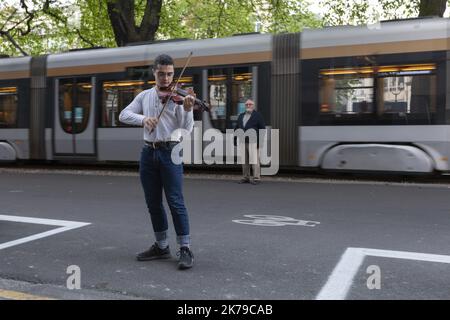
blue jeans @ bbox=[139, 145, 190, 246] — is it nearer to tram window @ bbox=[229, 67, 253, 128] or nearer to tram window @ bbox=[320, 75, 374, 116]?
tram window @ bbox=[320, 75, 374, 116]

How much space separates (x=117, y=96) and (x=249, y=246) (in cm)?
939

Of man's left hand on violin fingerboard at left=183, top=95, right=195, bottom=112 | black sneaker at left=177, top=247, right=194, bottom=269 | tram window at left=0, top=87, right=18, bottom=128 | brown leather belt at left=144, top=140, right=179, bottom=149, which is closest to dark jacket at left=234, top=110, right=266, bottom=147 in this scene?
brown leather belt at left=144, top=140, right=179, bottom=149

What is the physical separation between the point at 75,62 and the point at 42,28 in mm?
12046

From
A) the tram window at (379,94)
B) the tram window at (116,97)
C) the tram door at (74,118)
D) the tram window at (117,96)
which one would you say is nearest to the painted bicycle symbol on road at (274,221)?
the tram window at (379,94)

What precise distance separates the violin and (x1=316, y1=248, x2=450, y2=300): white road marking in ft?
5.70

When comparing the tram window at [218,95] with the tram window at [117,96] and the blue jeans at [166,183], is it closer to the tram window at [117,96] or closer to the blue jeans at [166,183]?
the tram window at [117,96]

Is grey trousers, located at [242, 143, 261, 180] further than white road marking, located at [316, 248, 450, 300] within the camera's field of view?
Yes

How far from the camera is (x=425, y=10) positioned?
15430 millimetres

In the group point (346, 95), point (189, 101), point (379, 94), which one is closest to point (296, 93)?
point (346, 95)

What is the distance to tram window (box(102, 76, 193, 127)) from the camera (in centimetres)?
1351

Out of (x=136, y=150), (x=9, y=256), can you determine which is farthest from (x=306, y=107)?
(x=9, y=256)

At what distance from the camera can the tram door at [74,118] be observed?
14.2m
